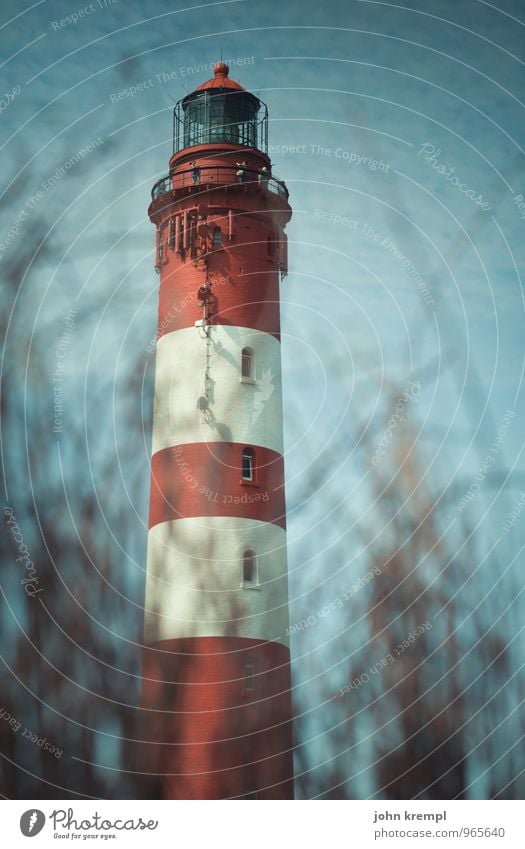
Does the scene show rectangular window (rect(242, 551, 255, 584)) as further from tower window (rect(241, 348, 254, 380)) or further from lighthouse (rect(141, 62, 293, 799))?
tower window (rect(241, 348, 254, 380))

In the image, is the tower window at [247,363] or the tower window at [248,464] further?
the tower window at [247,363]

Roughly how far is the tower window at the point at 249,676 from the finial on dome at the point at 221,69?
12196mm

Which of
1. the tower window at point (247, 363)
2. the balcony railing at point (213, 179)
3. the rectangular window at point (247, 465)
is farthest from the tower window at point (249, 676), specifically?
the balcony railing at point (213, 179)

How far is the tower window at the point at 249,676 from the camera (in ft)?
74.5


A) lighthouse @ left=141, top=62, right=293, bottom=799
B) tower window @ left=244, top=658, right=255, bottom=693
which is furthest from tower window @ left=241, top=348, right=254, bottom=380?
tower window @ left=244, top=658, right=255, bottom=693

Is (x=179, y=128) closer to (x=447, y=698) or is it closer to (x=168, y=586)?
(x=168, y=586)

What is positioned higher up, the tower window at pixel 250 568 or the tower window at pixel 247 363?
the tower window at pixel 247 363

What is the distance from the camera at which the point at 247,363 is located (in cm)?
2467

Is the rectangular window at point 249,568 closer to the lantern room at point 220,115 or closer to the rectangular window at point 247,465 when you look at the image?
the rectangular window at point 247,465

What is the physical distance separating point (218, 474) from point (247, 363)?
96.2 inches

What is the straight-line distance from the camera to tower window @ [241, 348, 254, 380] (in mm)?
24547
